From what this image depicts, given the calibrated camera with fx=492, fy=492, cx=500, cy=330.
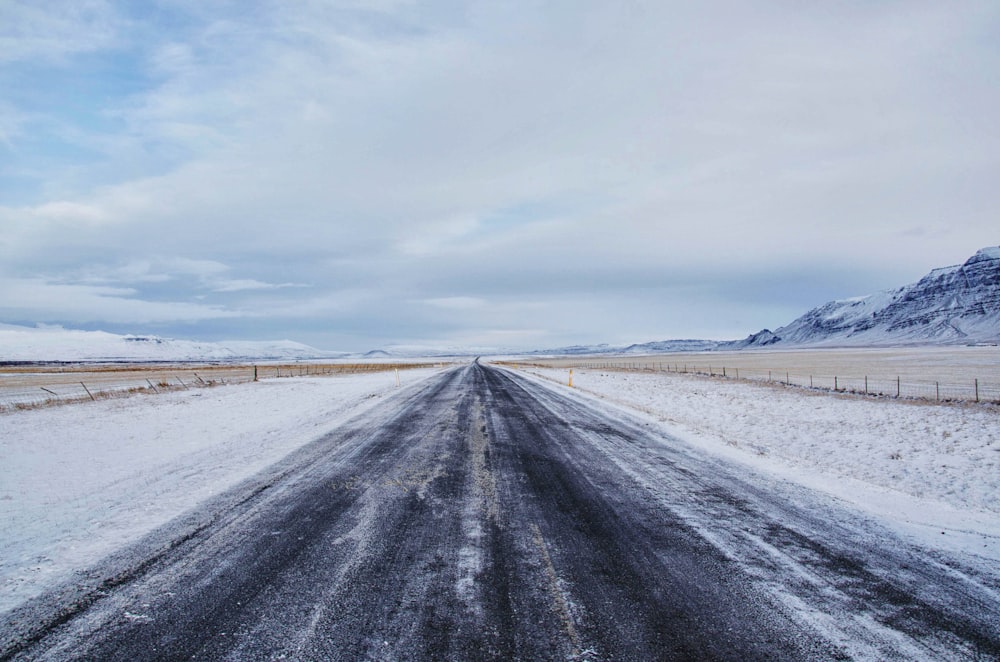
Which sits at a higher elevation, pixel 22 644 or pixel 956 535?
pixel 22 644

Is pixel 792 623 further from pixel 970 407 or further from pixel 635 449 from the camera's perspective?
pixel 970 407

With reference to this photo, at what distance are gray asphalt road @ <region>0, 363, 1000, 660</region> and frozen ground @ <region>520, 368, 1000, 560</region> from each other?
963 millimetres

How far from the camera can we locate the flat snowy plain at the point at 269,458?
5457 millimetres

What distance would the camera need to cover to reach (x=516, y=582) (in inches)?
160

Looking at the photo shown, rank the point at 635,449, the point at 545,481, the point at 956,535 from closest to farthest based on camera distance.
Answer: the point at 956,535
the point at 545,481
the point at 635,449

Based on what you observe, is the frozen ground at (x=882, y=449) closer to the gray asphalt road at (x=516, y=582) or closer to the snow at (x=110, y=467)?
the gray asphalt road at (x=516, y=582)

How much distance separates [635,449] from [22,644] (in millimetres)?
9149

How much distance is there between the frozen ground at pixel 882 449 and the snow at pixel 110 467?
8.86 m

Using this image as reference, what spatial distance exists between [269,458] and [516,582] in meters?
6.80

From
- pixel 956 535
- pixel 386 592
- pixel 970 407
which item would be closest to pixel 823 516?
pixel 956 535

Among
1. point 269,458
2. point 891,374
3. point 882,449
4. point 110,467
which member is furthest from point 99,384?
point 891,374

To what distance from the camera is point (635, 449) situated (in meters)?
10.2

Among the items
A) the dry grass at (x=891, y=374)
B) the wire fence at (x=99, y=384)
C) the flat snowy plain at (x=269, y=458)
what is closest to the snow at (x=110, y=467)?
the flat snowy plain at (x=269, y=458)

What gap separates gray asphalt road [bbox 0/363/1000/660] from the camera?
3264 mm
